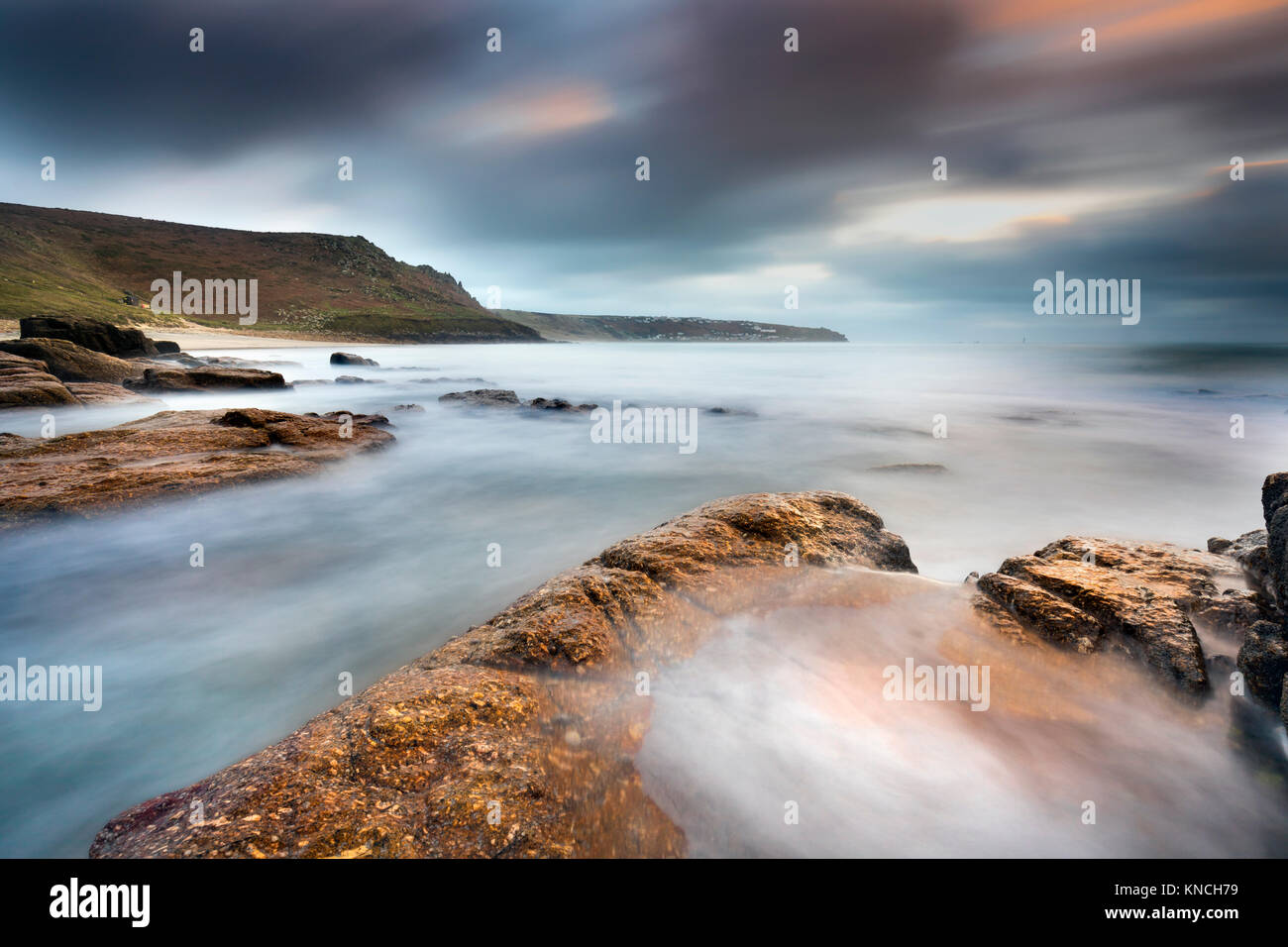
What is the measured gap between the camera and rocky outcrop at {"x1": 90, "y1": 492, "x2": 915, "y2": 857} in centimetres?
220

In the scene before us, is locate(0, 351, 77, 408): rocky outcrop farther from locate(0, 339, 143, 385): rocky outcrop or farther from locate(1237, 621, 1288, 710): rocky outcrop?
locate(1237, 621, 1288, 710): rocky outcrop

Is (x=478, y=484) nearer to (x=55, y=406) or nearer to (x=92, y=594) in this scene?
(x=92, y=594)

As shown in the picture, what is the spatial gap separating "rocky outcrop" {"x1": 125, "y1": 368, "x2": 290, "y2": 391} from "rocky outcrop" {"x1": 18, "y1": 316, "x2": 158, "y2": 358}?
327 centimetres

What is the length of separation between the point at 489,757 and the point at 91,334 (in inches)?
1458

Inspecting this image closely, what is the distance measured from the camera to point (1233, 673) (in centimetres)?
354

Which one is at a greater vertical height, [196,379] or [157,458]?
[196,379]

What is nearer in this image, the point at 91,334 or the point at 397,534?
the point at 397,534

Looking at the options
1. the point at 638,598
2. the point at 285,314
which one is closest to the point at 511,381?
the point at 638,598

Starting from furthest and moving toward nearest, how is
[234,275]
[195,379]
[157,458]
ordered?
1. [234,275]
2. [195,379]
3. [157,458]

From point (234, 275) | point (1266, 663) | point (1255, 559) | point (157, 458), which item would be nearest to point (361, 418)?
point (157, 458)

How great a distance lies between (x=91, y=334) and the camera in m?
26.4

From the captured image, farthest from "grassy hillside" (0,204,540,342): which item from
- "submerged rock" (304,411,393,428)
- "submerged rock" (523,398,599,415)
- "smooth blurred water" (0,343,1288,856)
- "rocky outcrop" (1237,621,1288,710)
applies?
"rocky outcrop" (1237,621,1288,710)

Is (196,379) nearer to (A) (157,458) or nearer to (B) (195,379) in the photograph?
(B) (195,379)
